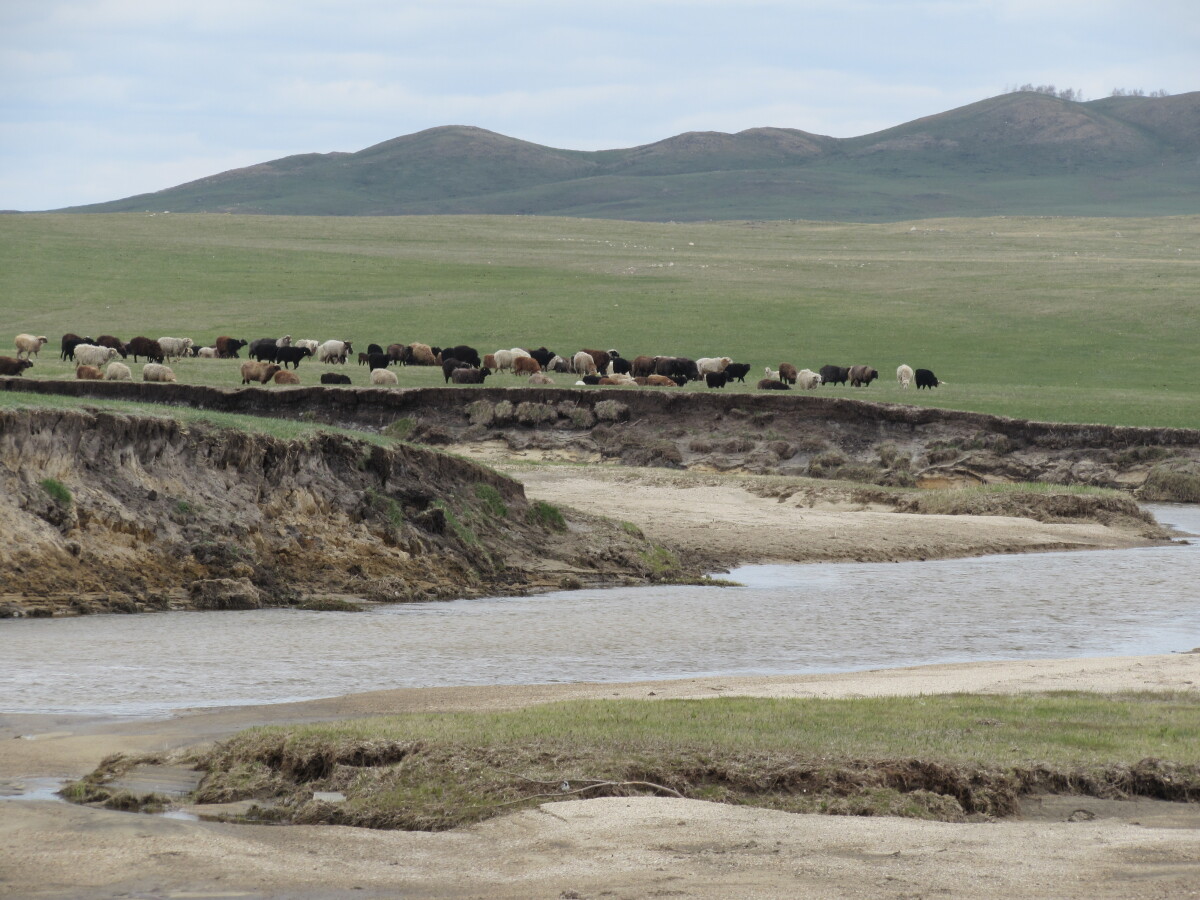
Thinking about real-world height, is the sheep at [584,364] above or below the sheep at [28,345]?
below

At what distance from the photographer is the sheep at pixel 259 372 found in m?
41.6

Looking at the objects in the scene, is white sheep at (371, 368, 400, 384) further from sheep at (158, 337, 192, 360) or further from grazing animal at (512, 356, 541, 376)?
sheep at (158, 337, 192, 360)

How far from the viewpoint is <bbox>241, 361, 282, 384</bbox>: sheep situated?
4159 cm

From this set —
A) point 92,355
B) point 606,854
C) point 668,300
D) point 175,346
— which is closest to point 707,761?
point 606,854

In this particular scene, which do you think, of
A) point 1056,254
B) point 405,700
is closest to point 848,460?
point 405,700

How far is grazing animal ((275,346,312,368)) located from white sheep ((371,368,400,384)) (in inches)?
256

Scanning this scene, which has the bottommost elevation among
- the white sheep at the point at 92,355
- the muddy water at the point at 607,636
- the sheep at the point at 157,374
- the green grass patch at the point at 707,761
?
the muddy water at the point at 607,636

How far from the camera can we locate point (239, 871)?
7422 millimetres

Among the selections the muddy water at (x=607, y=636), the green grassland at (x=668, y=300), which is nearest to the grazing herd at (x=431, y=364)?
the green grassland at (x=668, y=300)

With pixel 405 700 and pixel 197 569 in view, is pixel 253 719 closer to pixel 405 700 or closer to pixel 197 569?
pixel 405 700

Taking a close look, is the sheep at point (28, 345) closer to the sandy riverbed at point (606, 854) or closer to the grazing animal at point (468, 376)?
the grazing animal at point (468, 376)

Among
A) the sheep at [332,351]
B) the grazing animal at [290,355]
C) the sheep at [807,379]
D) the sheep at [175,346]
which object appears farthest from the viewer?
the sheep at [332,351]

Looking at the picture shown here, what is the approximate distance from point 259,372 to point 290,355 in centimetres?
718

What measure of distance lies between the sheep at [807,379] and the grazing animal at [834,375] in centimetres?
61
